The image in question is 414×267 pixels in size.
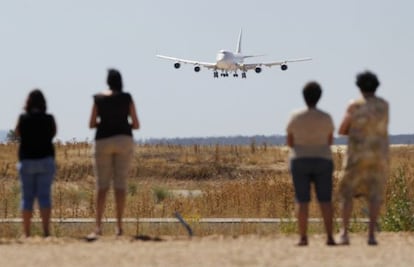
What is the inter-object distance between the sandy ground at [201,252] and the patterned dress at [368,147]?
2.32ft

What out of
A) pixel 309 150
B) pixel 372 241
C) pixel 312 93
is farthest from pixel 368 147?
pixel 372 241

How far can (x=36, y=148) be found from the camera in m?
13.3

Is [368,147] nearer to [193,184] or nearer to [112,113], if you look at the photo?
[112,113]

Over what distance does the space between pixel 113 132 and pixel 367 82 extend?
10.1ft

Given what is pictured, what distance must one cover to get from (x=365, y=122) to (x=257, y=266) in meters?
2.57

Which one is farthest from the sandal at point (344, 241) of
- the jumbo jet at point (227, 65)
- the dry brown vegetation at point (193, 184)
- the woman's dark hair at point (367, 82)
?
the jumbo jet at point (227, 65)

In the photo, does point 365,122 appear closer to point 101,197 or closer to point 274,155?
point 101,197

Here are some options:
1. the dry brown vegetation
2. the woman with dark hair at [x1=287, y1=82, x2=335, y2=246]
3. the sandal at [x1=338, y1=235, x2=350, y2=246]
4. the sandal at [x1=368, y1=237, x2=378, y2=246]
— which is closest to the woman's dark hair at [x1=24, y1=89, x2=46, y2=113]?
the woman with dark hair at [x1=287, y1=82, x2=335, y2=246]

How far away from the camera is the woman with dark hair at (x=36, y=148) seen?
13297 mm

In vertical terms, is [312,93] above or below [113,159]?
above

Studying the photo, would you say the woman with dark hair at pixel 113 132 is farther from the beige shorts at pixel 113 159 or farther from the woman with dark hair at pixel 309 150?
the woman with dark hair at pixel 309 150

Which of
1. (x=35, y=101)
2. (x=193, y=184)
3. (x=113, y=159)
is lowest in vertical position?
(x=193, y=184)

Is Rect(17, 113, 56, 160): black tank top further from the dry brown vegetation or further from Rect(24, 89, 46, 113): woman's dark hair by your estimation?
the dry brown vegetation

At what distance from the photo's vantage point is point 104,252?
1231 centimetres
